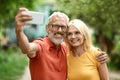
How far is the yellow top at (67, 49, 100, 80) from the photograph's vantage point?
18.6 feet

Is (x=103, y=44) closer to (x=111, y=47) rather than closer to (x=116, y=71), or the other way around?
(x=111, y=47)

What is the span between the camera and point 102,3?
356 inches

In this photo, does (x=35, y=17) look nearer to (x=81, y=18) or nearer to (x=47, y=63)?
(x=47, y=63)

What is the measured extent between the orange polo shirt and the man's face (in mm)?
102

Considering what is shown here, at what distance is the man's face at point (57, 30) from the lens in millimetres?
5703

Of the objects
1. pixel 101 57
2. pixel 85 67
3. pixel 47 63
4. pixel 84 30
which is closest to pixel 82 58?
pixel 85 67

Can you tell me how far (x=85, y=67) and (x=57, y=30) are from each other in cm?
63

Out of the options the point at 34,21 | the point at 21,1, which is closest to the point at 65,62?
the point at 34,21

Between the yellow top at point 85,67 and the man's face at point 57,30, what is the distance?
1.21 ft

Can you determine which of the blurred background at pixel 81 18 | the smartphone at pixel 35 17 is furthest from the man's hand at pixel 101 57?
the blurred background at pixel 81 18

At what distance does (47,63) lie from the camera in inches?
221

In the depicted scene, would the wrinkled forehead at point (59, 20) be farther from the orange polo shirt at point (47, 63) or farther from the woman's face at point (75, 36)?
the orange polo shirt at point (47, 63)

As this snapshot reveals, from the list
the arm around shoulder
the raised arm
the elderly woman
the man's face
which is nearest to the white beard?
the man's face

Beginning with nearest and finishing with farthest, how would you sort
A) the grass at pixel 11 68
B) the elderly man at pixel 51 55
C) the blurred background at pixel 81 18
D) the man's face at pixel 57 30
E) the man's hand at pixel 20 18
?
the man's hand at pixel 20 18 < the elderly man at pixel 51 55 < the man's face at pixel 57 30 < the blurred background at pixel 81 18 < the grass at pixel 11 68
